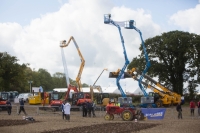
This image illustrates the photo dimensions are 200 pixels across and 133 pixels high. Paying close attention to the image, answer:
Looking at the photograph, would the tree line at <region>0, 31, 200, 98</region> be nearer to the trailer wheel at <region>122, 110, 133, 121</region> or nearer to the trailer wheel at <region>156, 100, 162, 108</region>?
the trailer wheel at <region>156, 100, 162, 108</region>

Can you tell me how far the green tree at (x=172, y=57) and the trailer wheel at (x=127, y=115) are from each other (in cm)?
3417

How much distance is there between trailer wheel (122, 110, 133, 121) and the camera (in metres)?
29.3

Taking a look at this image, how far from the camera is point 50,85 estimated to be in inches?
5344

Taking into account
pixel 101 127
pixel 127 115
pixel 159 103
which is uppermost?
pixel 159 103

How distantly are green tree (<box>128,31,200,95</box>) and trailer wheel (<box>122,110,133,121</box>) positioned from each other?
34173mm

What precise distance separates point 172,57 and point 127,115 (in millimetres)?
36946

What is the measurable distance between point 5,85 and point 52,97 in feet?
85.2

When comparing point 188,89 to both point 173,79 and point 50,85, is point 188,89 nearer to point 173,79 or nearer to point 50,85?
point 173,79

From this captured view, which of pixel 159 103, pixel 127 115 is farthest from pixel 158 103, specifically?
pixel 127 115

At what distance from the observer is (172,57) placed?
211ft

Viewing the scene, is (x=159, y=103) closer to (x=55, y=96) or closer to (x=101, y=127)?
(x=55, y=96)

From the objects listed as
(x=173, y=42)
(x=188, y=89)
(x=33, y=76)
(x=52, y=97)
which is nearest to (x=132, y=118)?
(x=52, y=97)

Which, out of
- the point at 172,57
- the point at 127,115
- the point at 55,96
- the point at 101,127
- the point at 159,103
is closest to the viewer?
the point at 101,127

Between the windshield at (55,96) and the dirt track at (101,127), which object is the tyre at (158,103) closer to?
the windshield at (55,96)
